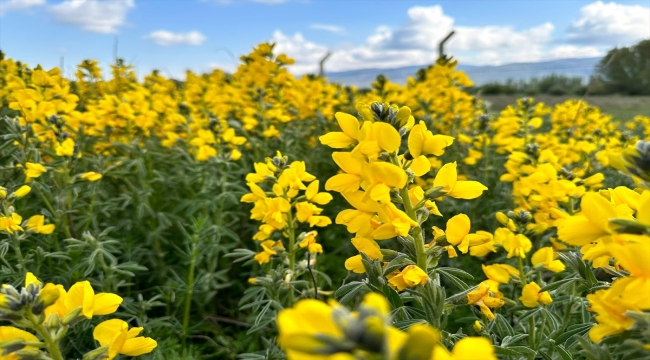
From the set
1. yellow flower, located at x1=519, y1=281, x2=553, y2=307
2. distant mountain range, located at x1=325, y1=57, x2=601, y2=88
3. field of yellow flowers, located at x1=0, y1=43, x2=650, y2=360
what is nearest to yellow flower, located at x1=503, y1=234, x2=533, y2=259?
field of yellow flowers, located at x1=0, y1=43, x2=650, y2=360

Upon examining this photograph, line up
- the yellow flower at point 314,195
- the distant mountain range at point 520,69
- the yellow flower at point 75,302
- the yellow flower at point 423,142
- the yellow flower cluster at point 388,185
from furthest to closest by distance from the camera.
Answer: the distant mountain range at point 520,69, the yellow flower at point 314,195, the yellow flower at point 423,142, the yellow flower cluster at point 388,185, the yellow flower at point 75,302

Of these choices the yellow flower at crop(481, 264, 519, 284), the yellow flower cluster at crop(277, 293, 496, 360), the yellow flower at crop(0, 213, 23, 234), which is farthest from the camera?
the yellow flower at crop(0, 213, 23, 234)

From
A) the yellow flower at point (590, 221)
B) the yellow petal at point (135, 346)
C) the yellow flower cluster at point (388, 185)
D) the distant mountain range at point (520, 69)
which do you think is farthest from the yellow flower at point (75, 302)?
the distant mountain range at point (520, 69)

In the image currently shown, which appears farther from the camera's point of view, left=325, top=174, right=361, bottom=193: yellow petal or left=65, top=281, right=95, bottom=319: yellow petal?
left=325, top=174, right=361, bottom=193: yellow petal

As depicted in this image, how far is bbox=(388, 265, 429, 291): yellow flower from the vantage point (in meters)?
1.26

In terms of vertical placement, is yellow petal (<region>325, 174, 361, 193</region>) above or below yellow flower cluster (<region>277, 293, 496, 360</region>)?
above

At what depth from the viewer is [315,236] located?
8.79ft

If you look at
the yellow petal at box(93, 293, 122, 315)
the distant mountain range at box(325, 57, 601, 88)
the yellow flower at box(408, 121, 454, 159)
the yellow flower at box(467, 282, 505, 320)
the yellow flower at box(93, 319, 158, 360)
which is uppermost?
the distant mountain range at box(325, 57, 601, 88)

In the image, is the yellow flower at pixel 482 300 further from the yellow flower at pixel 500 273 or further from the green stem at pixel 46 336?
the green stem at pixel 46 336

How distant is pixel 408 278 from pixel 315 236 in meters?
1.45

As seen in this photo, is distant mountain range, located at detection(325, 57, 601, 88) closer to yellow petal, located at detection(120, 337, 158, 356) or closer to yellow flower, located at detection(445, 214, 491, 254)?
yellow flower, located at detection(445, 214, 491, 254)

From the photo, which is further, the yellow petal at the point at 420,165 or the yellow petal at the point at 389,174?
the yellow petal at the point at 420,165

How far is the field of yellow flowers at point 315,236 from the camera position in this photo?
1.01 m

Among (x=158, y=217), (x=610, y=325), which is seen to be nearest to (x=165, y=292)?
(x=158, y=217)
